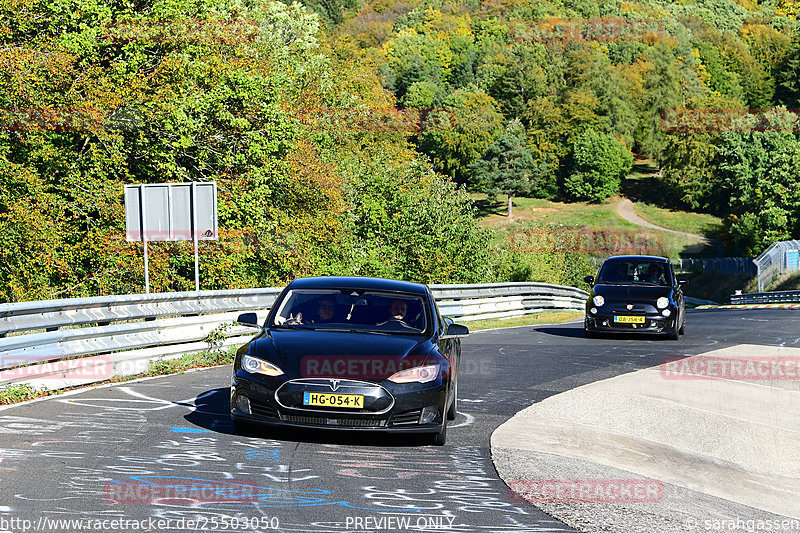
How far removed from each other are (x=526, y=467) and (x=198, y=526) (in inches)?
116

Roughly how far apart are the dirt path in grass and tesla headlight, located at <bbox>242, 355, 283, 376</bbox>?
102m

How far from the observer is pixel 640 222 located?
116 meters

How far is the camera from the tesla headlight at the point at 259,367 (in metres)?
8.19

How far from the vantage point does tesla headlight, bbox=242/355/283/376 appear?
819 cm

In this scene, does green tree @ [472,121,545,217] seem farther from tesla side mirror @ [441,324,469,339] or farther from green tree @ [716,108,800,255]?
tesla side mirror @ [441,324,469,339]

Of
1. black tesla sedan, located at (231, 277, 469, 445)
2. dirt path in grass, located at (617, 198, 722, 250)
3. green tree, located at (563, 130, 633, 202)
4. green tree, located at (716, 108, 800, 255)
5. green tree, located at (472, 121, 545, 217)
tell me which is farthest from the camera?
green tree, located at (563, 130, 633, 202)

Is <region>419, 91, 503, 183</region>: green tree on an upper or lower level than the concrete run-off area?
upper

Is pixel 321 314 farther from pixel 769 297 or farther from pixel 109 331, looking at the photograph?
pixel 769 297

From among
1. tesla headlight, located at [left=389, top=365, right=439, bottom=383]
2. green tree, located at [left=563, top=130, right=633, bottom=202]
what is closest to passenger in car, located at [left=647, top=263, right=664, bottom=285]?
tesla headlight, located at [left=389, top=365, right=439, bottom=383]

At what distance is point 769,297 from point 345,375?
49.7 meters
